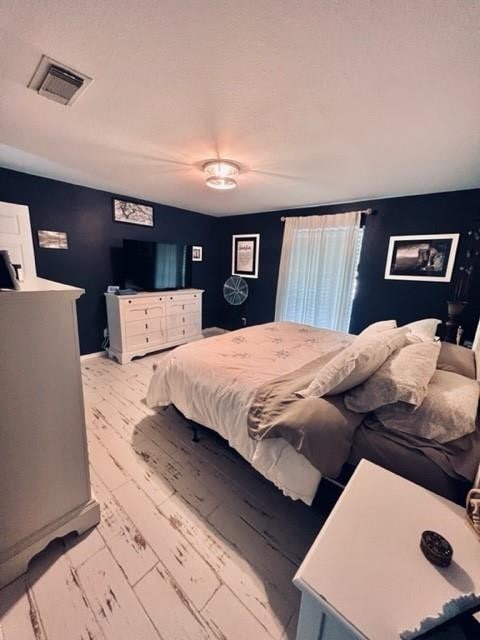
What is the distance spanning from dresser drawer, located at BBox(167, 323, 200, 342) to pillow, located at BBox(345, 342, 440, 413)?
321 centimetres

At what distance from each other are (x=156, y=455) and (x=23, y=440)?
3.22ft

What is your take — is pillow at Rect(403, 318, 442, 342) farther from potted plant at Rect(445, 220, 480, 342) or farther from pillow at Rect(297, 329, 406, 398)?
pillow at Rect(297, 329, 406, 398)

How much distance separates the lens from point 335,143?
1.80m

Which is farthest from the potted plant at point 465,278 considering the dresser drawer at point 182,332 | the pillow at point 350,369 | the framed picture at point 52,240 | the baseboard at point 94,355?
the framed picture at point 52,240

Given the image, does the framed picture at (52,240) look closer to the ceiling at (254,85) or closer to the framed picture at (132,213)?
the framed picture at (132,213)

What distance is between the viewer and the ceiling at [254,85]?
35.7 inches

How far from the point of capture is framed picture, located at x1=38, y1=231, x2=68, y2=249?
2.99 m

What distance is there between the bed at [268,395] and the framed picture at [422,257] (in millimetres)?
1252

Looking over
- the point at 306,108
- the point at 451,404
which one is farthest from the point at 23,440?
the point at 306,108

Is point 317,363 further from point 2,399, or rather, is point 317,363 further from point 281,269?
point 281,269

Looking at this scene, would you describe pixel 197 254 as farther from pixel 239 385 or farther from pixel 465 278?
pixel 465 278

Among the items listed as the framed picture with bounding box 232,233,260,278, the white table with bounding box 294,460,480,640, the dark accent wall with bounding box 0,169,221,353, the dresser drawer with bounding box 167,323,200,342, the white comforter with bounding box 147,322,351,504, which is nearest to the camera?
the white table with bounding box 294,460,480,640

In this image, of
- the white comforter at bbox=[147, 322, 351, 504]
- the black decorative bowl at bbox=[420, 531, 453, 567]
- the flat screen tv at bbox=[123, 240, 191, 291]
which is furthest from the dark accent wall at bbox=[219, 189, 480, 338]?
the black decorative bowl at bbox=[420, 531, 453, 567]

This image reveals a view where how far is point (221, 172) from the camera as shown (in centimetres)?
230
